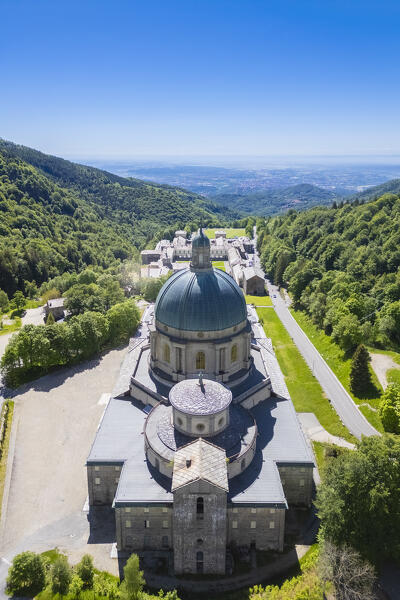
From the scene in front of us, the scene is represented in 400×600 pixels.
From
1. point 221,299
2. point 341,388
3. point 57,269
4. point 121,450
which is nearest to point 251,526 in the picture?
point 121,450

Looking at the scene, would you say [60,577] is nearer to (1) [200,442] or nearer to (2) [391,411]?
(1) [200,442]

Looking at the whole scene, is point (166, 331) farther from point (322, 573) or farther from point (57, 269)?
point (57, 269)

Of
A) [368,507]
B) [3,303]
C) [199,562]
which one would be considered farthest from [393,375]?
[3,303]

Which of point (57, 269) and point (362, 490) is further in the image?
point (57, 269)

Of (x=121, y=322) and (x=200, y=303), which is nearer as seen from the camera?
(x=200, y=303)

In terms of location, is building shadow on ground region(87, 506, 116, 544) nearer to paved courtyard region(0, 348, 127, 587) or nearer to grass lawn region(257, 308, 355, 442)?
paved courtyard region(0, 348, 127, 587)

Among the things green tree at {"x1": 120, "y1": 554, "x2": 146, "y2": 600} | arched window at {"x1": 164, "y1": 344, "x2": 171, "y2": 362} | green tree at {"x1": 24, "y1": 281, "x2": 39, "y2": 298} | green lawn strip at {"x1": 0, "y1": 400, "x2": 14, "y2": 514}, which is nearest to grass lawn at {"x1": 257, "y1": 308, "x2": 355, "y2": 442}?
arched window at {"x1": 164, "y1": 344, "x2": 171, "y2": 362}

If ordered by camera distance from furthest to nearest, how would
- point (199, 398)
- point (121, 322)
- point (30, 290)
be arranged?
1. point (30, 290)
2. point (121, 322)
3. point (199, 398)

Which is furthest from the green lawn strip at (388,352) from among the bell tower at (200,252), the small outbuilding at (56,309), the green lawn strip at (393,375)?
the small outbuilding at (56,309)
